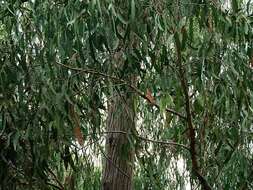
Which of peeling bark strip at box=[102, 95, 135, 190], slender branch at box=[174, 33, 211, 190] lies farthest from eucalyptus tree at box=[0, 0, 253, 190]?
peeling bark strip at box=[102, 95, 135, 190]

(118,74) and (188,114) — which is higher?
(118,74)

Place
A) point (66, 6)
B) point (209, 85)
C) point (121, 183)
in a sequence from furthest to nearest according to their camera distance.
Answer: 1. point (121, 183)
2. point (209, 85)
3. point (66, 6)

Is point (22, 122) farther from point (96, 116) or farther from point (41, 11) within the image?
point (41, 11)

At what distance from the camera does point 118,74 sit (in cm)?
211

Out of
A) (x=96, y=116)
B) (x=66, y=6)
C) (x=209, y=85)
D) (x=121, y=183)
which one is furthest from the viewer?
(x=121, y=183)

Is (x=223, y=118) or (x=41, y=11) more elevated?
(x=41, y=11)

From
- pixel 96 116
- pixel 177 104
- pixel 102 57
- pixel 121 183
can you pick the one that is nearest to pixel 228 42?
pixel 177 104

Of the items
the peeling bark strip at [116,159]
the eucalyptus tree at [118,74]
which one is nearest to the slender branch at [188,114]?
the eucalyptus tree at [118,74]

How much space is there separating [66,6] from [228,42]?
0.56 metres

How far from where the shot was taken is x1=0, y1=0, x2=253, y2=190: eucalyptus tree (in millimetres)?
1864

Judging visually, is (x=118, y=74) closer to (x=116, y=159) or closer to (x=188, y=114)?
(x=188, y=114)

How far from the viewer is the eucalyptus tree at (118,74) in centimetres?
186

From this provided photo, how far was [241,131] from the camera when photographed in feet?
6.93

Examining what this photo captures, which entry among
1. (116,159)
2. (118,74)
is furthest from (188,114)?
(116,159)
